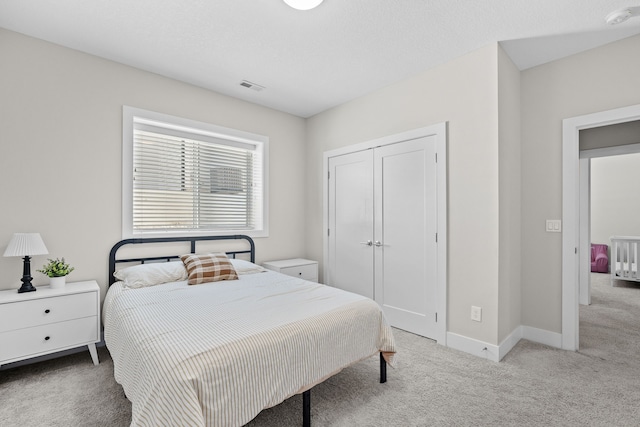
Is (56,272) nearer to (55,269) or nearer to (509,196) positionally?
(55,269)

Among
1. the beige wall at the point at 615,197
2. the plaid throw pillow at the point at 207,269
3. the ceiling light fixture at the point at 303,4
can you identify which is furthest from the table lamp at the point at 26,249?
the beige wall at the point at 615,197

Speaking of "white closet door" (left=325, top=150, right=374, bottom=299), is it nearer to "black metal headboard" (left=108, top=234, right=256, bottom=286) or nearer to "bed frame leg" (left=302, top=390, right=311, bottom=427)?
"black metal headboard" (left=108, top=234, right=256, bottom=286)

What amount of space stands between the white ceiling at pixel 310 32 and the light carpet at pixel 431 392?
2.68 metres

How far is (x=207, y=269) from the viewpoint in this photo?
2.88 meters

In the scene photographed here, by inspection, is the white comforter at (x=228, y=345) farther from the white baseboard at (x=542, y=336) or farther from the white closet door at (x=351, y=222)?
the white baseboard at (x=542, y=336)

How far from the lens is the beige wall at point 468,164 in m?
2.63

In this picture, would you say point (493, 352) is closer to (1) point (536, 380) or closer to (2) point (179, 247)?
(1) point (536, 380)

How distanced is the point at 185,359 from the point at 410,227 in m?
2.48

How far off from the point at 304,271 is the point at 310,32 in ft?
8.79

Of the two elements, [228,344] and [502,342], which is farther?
[502,342]

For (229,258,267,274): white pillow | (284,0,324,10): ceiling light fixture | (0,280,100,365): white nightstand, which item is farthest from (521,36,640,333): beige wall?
(0,280,100,365): white nightstand

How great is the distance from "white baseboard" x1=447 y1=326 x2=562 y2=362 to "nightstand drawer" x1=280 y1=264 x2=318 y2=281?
1797 mm

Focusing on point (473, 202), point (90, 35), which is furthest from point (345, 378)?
point (90, 35)

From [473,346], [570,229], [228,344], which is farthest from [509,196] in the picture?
[228,344]
